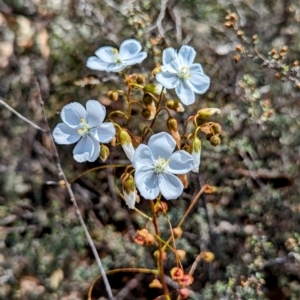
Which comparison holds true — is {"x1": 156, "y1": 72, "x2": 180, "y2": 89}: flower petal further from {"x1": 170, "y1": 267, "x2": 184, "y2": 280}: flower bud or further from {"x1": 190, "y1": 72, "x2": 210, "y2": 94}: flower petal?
{"x1": 170, "y1": 267, "x2": 184, "y2": 280}: flower bud

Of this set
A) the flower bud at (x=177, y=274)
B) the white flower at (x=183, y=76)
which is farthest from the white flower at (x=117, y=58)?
the flower bud at (x=177, y=274)

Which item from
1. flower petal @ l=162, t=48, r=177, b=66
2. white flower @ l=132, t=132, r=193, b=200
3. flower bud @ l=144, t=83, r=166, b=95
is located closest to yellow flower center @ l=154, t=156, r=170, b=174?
white flower @ l=132, t=132, r=193, b=200

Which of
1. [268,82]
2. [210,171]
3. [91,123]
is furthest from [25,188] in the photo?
[268,82]

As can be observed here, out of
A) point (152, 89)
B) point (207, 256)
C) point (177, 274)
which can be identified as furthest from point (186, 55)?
point (207, 256)

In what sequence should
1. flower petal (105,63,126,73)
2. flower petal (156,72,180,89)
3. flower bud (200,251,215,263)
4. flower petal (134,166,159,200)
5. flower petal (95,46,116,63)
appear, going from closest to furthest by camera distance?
flower petal (134,166,159,200) < flower petal (156,72,180,89) < flower petal (105,63,126,73) < flower petal (95,46,116,63) < flower bud (200,251,215,263)

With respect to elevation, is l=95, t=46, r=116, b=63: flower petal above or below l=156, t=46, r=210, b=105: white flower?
below

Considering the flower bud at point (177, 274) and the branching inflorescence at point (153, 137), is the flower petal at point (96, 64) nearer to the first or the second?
the branching inflorescence at point (153, 137)
